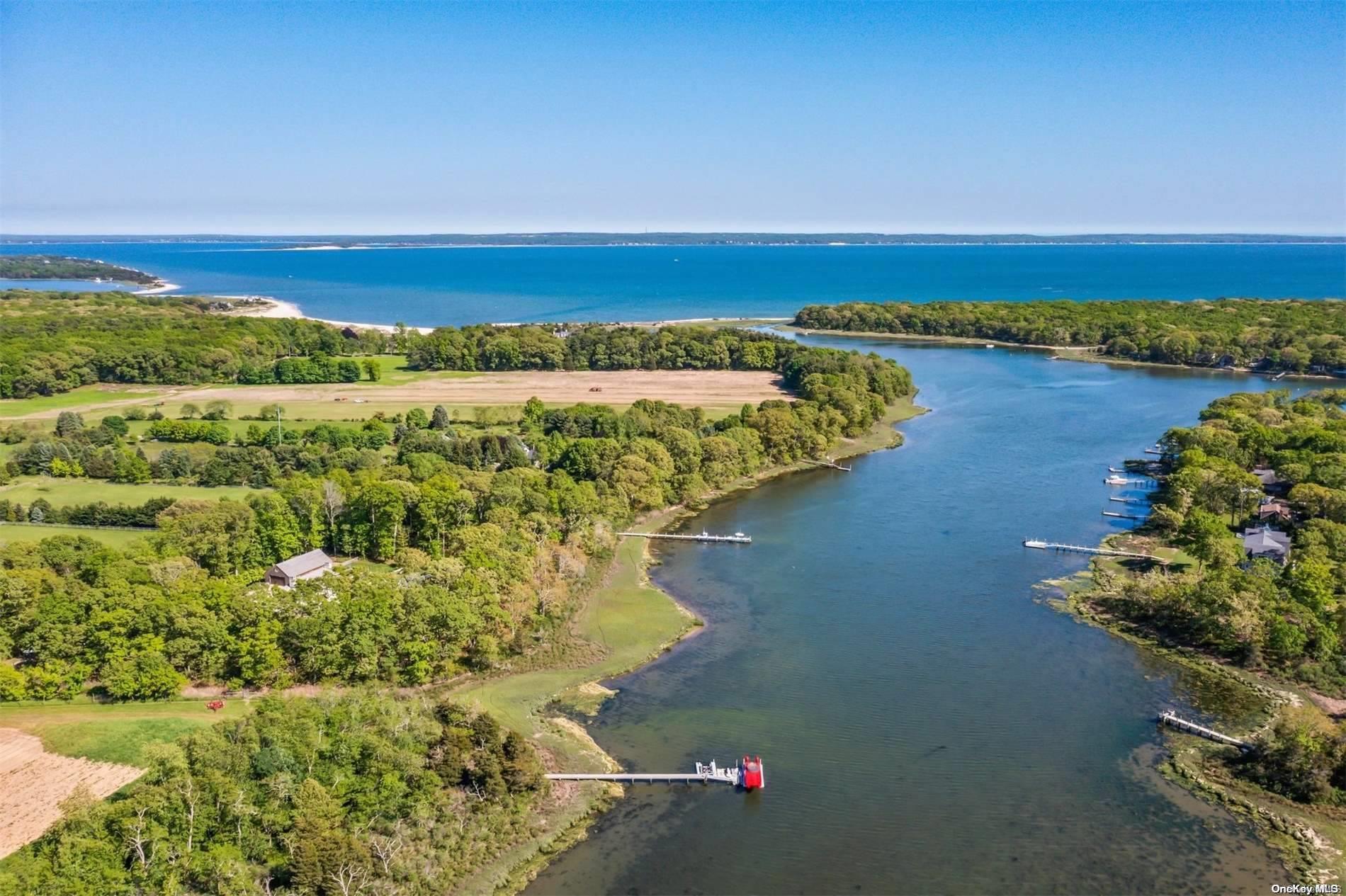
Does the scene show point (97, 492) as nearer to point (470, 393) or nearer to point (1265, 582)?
point (470, 393)

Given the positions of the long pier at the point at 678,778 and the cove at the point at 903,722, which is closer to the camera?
the cove at the point at 903,722

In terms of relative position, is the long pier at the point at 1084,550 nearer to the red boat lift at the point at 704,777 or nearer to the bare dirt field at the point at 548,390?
the red boat lift at the point at 704,777

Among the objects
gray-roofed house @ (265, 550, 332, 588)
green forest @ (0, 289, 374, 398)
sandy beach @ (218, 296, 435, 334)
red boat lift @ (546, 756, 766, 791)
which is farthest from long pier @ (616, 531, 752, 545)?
sandy beach @ (218, 296, 435, 334)

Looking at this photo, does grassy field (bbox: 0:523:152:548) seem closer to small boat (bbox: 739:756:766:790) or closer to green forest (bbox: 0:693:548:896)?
green forest (bbox: 0:693:548:896)

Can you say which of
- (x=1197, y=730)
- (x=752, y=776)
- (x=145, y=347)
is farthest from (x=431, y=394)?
(x=1197, y=730)

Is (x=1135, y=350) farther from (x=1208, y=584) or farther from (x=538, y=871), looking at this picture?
(x=538, y=871)

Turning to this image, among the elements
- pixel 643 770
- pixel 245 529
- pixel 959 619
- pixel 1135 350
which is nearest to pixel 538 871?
pixel 643 770

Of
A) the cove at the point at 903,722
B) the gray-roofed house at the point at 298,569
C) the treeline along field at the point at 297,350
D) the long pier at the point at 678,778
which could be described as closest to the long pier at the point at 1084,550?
the cove at the point at 903,722

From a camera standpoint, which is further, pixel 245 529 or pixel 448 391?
pixel 448 391
